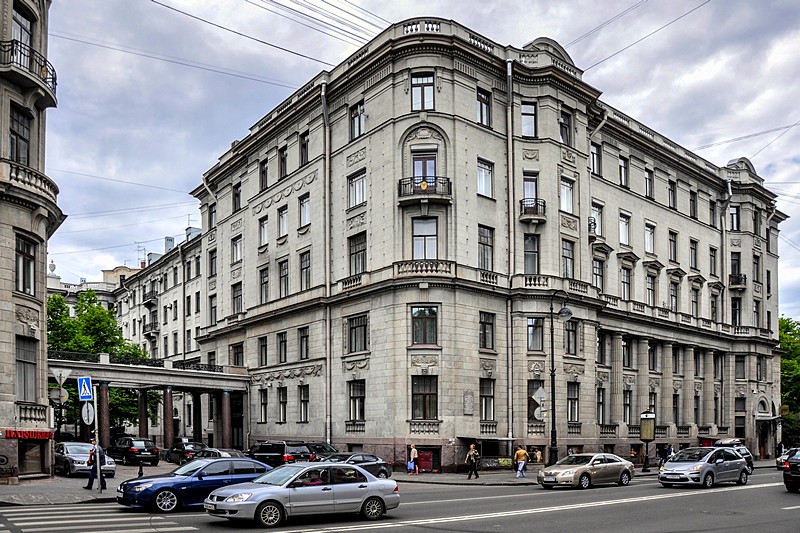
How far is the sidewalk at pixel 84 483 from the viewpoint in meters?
23.9

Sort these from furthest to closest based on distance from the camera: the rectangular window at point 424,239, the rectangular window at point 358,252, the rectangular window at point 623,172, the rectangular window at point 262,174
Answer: the rectangular window at point 262,174
the rectangular window at point 623,172
the rectangular window at point 358,252
the rectangular window at point 424,239

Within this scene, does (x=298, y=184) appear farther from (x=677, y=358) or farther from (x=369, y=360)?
(x=677, y=358)

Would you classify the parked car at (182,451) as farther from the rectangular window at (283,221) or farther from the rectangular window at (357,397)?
the rectangular window at (283,221)

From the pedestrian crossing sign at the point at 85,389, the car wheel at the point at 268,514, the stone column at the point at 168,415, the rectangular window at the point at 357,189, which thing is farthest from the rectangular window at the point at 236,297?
the car wheel at the point at 268,514

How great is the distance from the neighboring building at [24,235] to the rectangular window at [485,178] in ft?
70.6

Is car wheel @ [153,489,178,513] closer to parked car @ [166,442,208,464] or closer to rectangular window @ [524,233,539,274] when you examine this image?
parked car @ [166,442,208,464]

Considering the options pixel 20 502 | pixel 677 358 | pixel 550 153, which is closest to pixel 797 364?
pixel 677 358

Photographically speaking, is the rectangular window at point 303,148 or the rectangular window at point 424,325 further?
the rectangular window at point 303,148

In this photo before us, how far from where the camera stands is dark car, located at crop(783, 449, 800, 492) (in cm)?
2680

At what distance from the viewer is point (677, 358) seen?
6050 centimetres

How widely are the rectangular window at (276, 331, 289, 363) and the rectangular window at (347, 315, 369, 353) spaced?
8.03 m

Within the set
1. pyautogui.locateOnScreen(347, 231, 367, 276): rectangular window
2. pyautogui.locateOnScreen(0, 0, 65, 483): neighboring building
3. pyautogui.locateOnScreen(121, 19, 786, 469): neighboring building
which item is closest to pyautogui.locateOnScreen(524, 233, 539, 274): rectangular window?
pyautogui.locateOnScreen(121, 19, 786, 469): neighboring building

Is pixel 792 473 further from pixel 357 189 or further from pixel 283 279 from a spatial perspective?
pixel 283 279

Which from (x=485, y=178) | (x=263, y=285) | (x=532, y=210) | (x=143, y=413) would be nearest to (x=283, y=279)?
Answer: (x=263, y=285)
